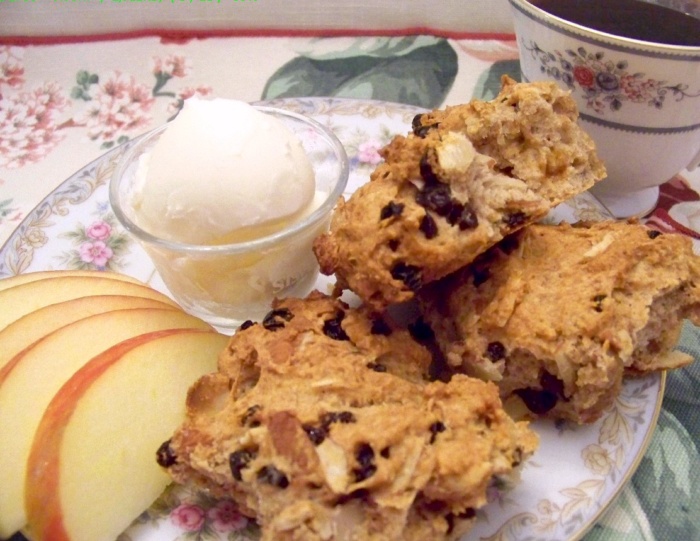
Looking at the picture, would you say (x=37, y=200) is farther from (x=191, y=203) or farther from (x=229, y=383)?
(x=229, y=383)

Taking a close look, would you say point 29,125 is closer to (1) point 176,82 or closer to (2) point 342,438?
(1) point 176,82

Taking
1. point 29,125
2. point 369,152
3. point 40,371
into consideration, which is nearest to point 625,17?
point 369,152

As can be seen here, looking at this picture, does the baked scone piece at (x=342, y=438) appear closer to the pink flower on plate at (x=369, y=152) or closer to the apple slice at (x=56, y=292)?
the apple slice at (x=56, y=292)

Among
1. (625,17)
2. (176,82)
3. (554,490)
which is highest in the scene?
(625,17)

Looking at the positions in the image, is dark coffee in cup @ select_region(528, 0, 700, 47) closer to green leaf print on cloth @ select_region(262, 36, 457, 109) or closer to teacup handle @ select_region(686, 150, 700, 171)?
teacup handle @ select_region(686, 150, 700, 171)

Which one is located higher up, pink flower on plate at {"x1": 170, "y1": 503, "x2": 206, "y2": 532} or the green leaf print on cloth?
the green leaf print on cloth

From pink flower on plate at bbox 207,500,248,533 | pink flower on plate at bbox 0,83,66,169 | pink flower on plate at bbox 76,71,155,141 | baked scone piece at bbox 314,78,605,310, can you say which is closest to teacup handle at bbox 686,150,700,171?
baked scone piece at bbox 314,78,605,310
